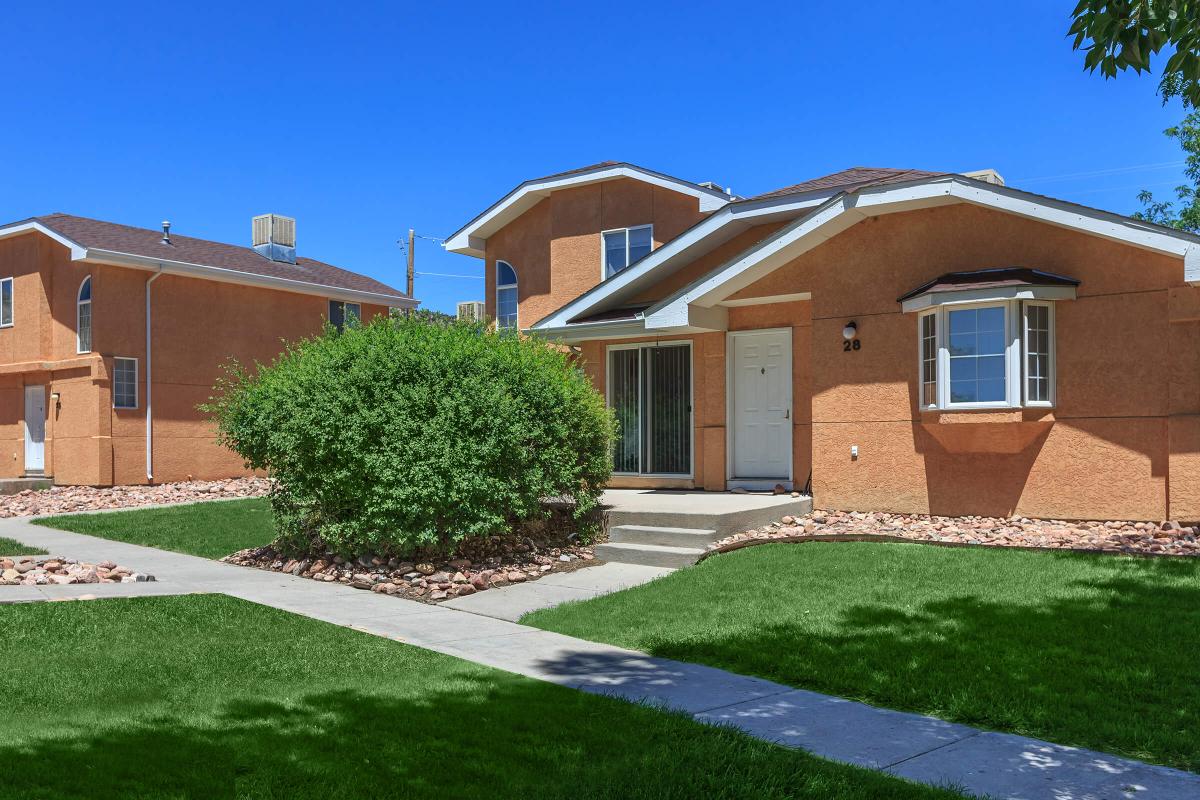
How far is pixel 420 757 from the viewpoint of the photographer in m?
4.34

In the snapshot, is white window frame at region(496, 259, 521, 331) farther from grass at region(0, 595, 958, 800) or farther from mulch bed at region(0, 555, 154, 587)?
grass at region(0, 595, 958, 800)

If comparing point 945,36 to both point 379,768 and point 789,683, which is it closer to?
point 789,683

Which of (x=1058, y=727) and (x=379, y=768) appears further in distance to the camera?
(x=1058, y=727)

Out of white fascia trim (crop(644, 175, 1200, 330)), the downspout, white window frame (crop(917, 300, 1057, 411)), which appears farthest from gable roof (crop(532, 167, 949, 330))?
the downspout

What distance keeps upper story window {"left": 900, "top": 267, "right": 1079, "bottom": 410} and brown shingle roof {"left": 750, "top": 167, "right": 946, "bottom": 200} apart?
10.5 ft

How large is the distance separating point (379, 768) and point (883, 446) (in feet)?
28.6

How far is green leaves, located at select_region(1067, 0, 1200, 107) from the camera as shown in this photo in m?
4.52

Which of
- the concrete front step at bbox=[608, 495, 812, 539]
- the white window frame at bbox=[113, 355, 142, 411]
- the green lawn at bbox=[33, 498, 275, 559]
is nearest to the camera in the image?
the concrete front step at bbox=[608, 495, 812, 539]

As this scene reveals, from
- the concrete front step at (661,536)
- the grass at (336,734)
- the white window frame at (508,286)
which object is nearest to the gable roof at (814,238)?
the concrete front step at (661,536)

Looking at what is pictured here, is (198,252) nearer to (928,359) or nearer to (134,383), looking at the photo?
(134,383)

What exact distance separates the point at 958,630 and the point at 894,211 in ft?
20.8

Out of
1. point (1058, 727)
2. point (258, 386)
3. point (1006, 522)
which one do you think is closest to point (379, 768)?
point (1058, 727)

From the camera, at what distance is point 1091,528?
33.1 ft

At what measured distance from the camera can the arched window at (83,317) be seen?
21328 millimetres
